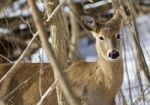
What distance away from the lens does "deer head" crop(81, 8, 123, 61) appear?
17.3 ft

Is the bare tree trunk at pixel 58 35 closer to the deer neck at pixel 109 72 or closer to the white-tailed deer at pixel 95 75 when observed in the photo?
the white-tailed deer at pixel 95 75

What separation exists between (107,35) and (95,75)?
457mm

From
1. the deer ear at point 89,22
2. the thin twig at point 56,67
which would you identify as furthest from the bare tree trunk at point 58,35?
the deer ear at point 89,22

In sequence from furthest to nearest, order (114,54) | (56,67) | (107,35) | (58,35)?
1. (107,35)
2. (114,54)
3. (58,35)
4. (56,67)

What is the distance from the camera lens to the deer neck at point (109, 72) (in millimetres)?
5305

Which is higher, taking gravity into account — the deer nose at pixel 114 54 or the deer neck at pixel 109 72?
the deer nose at pixel 114 54

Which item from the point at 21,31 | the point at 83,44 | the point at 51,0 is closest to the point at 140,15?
the point at 83,44

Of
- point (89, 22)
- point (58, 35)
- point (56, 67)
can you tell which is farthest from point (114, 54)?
point (56, 67)

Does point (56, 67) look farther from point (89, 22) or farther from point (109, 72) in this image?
point (89, 22)

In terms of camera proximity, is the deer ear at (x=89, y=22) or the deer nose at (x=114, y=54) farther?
the deer ear at (x=89, y=22)

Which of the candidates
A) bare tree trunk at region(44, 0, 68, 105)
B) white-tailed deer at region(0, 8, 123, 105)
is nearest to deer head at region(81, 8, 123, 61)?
white-tailed deer at region(0, 8, 123, 105)

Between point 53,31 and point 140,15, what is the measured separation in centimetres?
838

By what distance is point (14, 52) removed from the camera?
853 cm

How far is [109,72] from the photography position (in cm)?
536
